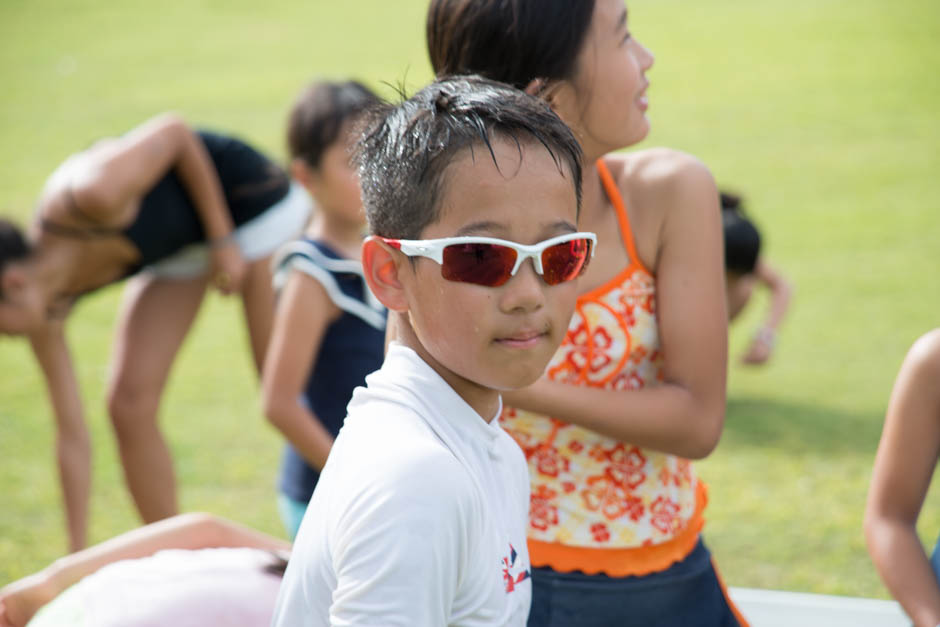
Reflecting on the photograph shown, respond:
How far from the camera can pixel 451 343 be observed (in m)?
1.41

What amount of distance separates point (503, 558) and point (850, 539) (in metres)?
3.72

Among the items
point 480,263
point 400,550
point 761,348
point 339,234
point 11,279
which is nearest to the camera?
point 400,550

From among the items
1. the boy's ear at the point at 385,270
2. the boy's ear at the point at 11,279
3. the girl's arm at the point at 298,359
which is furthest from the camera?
the boy's ear at the point at 11,279

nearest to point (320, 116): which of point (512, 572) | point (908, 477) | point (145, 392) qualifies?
point (145, 392)

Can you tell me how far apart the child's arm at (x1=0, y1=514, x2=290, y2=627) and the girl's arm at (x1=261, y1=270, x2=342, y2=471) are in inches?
27.7

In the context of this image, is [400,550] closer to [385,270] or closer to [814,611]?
[385,270]

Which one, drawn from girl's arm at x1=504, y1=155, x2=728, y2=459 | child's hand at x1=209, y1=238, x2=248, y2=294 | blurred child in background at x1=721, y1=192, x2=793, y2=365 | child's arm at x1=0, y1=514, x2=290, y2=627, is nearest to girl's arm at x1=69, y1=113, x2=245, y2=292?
child's hand at x1=209, y1=238, x2=248, y2=294

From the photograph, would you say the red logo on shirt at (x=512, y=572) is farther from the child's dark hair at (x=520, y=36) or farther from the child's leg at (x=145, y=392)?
the child's leg at (x=145, y=392)

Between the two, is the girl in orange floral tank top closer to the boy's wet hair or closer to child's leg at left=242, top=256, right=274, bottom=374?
the boy's wet hair

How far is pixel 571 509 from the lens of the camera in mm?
1912

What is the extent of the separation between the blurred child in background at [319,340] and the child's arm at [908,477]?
1470 mm

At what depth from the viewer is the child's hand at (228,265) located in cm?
443

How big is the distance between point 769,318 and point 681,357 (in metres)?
4.66

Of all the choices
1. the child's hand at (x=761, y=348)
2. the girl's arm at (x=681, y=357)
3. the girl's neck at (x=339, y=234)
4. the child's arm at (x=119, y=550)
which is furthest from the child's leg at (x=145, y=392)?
the child's hand at (x=761, y=348)
